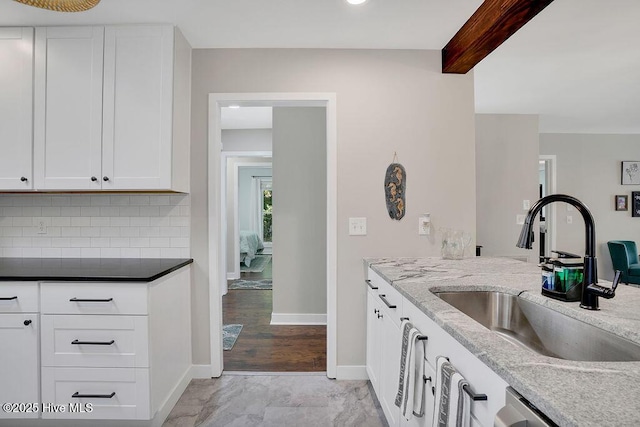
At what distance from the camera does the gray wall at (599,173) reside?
5.15m

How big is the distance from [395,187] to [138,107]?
5.95 ft

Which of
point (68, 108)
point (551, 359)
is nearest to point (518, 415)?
point (551, 359)

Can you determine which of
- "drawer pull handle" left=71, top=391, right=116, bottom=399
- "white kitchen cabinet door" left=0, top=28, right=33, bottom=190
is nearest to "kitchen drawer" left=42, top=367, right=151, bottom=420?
"drawer pull handle" left=71, top=391, right=116, bottom=399

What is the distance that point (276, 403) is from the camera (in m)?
2.09

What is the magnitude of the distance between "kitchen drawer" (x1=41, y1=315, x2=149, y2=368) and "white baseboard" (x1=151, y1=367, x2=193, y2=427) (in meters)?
0.35

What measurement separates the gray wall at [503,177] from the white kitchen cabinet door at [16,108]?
14.2 feet

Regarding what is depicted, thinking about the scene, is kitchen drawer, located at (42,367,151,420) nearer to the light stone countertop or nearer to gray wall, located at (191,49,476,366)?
gray wall, located at (191,49,476,366)

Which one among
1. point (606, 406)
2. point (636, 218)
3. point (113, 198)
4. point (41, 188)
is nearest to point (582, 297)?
point (606, 406)

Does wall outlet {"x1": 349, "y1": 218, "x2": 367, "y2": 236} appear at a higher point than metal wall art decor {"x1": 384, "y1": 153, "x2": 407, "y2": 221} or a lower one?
lower

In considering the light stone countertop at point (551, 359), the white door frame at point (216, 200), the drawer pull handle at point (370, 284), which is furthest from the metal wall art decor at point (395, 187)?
the light stone countertop at point (551, 359)

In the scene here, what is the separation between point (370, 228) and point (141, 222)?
1680 mm

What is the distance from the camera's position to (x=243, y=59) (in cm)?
239

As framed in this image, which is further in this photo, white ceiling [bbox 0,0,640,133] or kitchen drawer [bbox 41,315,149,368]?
white ceiling [bbox 0,0,640,133]

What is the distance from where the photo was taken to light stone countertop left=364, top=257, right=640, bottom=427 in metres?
0.58
